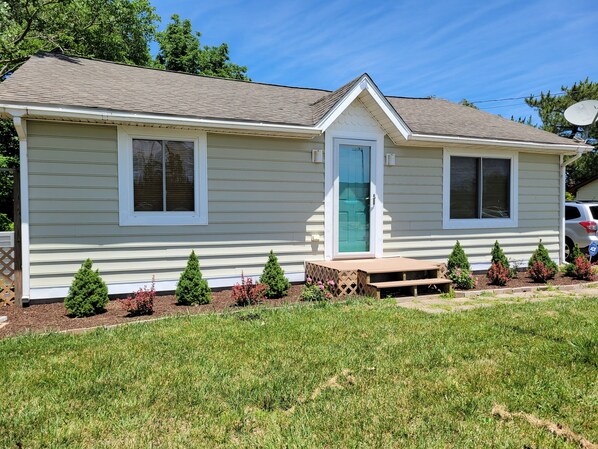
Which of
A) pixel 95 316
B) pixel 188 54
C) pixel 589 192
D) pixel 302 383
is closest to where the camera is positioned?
pixel 302 383

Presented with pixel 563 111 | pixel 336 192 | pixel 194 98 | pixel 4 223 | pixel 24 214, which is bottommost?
pixel 4 223

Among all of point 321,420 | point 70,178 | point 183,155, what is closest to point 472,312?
point 321,420

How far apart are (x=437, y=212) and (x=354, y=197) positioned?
198 centimetres

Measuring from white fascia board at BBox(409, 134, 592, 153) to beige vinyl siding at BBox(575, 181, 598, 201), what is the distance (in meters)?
17.6

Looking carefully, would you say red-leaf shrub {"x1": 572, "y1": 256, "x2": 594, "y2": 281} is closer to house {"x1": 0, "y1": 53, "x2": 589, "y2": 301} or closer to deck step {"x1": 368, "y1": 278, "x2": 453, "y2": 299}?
house {"x1": 0, "y1": 53, "x2": 589, "y2": 301}

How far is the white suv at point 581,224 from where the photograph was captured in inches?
452

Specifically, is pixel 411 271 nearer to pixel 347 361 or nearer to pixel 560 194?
pixel 347 361

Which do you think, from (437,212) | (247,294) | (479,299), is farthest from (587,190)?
(247,294)

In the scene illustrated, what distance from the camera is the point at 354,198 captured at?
8375 millimetres

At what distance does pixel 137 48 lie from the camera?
19234 mm

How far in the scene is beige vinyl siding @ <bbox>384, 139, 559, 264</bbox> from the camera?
8.65 metres

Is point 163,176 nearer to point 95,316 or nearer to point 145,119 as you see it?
point 145,119

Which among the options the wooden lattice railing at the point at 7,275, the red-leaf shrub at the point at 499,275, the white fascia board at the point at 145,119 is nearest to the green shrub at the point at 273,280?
the white fascia board at the point at 145,119

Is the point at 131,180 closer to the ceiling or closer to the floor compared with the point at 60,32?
closer to the floor
